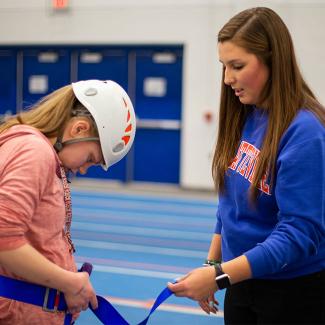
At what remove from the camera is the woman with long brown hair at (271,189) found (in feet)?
5.41

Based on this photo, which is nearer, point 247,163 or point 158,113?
point 247,163

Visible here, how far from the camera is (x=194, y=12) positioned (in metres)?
9.58

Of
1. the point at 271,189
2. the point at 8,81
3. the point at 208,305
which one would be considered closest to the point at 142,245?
the point at 208,305

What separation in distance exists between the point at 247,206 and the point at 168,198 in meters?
7.24

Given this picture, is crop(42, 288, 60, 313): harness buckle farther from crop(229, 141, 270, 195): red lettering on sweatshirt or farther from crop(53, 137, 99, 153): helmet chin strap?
crop(229, 141, 270, 195): red lettering on sweatshirt

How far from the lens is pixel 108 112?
1.70 meters

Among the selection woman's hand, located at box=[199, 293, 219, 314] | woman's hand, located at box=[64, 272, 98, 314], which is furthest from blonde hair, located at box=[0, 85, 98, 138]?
woman's hand, located at box=[199, 293, 219, 314]

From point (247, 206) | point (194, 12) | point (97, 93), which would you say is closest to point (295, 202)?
point (247, 206)

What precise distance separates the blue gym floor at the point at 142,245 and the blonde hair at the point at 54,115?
8.22 feet

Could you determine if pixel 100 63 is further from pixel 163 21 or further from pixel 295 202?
pixel 295 202

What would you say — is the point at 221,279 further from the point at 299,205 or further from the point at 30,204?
the point at 30,204

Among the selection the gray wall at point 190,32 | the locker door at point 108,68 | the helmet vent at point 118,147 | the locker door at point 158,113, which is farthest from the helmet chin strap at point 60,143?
the locker door at point 108,68

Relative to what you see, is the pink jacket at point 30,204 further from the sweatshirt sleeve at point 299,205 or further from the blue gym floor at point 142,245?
the blue gym floor at point 142,245

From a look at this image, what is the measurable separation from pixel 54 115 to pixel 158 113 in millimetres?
8662
